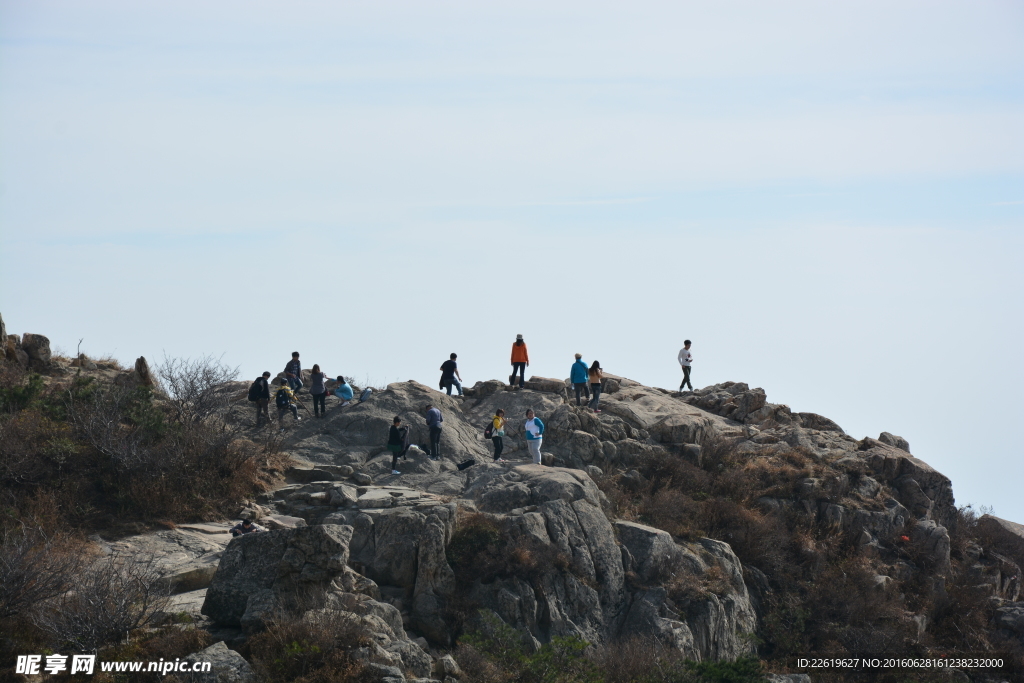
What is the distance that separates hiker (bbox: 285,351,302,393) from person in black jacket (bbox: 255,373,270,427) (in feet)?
8.13

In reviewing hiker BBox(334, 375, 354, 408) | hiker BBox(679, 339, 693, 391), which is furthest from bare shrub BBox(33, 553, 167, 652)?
hiker BBox(679, 339, 693, 391)

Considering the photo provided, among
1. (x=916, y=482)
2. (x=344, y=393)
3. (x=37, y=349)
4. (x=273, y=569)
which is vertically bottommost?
(x=273, y=569)

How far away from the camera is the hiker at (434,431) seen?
26797mm

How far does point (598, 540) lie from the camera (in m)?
23.2

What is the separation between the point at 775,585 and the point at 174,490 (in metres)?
17.0

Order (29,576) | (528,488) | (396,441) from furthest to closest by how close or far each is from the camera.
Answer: (396,441), (528,488), (29,576)

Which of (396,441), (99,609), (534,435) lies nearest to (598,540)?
(534,435)

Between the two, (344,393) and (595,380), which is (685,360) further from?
(344,393)

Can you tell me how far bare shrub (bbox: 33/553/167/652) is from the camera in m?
15.8

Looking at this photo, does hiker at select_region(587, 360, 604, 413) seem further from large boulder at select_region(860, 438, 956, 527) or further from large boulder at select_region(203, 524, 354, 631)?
large boulder at select_region(203, 524, 354, 631)

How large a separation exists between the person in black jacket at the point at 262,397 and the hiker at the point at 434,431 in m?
5.23

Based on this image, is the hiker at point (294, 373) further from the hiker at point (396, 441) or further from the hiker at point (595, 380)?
the hiker at point (595, 380)

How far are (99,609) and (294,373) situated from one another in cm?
1587

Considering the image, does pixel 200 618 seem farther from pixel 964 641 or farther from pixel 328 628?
pixel 964 641
